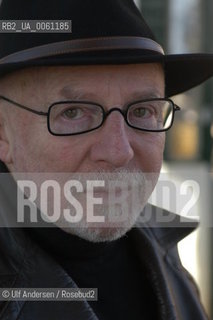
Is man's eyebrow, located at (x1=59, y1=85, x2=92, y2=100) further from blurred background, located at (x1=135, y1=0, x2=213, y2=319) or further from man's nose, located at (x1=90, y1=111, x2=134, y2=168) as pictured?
blurred background, located at (x1=135, y1=0, x2=213, y2=319)

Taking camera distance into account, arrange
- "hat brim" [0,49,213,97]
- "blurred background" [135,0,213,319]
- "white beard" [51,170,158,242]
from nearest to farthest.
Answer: "hat brim" [0,49,213,97]
"white beard" [51,170,158,242]
"blurred background" [135,0,213,319]

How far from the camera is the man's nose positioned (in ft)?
4.88

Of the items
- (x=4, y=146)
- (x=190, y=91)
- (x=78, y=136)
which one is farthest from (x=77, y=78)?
(x=190, y=91)

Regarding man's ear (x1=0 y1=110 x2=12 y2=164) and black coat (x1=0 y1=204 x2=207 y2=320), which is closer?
black coat (x1=0 y1=204 x2=207 y2=320)

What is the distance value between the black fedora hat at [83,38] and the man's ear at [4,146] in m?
0.19

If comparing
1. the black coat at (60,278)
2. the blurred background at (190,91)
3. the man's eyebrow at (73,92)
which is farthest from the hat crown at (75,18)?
the blurred background at (190,91)

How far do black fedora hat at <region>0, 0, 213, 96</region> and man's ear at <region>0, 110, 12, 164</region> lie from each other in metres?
0.19

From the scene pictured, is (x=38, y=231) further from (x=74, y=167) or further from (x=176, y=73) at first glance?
(x=176, y=73)

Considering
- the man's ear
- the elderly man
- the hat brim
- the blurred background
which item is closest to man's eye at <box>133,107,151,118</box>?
the elderly man

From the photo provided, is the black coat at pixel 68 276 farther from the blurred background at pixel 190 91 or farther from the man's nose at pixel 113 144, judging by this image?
the blurred background at pixel 190 91

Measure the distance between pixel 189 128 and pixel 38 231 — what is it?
5410 mm

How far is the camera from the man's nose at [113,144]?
149 cm

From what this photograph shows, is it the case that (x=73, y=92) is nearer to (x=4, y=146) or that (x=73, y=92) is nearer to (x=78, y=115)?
(x=78, y=115)

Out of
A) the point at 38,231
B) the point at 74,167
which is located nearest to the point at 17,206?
the point at 38,231
